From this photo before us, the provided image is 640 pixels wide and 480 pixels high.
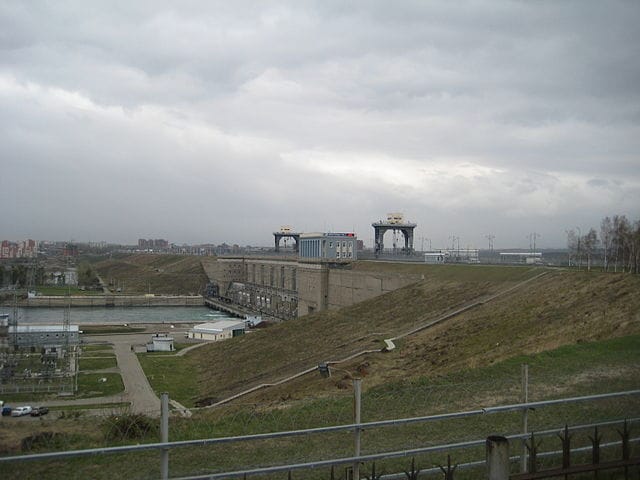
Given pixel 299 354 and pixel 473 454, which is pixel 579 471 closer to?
pixel 473 454

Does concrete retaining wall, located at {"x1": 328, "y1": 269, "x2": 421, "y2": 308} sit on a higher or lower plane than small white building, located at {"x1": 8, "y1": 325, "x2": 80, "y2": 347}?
higher

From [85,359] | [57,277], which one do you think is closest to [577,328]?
[85,359]

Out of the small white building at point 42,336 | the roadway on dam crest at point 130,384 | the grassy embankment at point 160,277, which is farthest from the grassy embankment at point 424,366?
the grassy embankment at point 160,277

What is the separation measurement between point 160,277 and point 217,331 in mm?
68269

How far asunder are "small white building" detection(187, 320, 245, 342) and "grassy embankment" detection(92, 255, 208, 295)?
53581 mm

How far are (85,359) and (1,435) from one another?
27278 mm

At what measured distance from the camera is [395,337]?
23.8 m

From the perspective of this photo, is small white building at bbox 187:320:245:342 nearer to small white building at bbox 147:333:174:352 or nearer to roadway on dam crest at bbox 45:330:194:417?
roadway on dam crest at bbox 45:330:194:417

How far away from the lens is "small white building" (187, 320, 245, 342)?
1715 inches

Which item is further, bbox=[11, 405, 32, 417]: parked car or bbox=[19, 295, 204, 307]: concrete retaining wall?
bbox=[19, 295, 204, 307]: concrete retaining wall

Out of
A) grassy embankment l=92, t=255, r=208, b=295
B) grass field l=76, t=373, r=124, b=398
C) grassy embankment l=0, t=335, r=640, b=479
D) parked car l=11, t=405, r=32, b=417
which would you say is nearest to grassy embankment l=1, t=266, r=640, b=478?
grassy embankment l=0, t=335, r=640, b=479

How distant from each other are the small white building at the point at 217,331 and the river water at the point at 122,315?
48.3 ft

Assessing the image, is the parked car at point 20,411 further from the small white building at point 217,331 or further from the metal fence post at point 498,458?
the small white building at point 217,331

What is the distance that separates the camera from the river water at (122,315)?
200 feet
